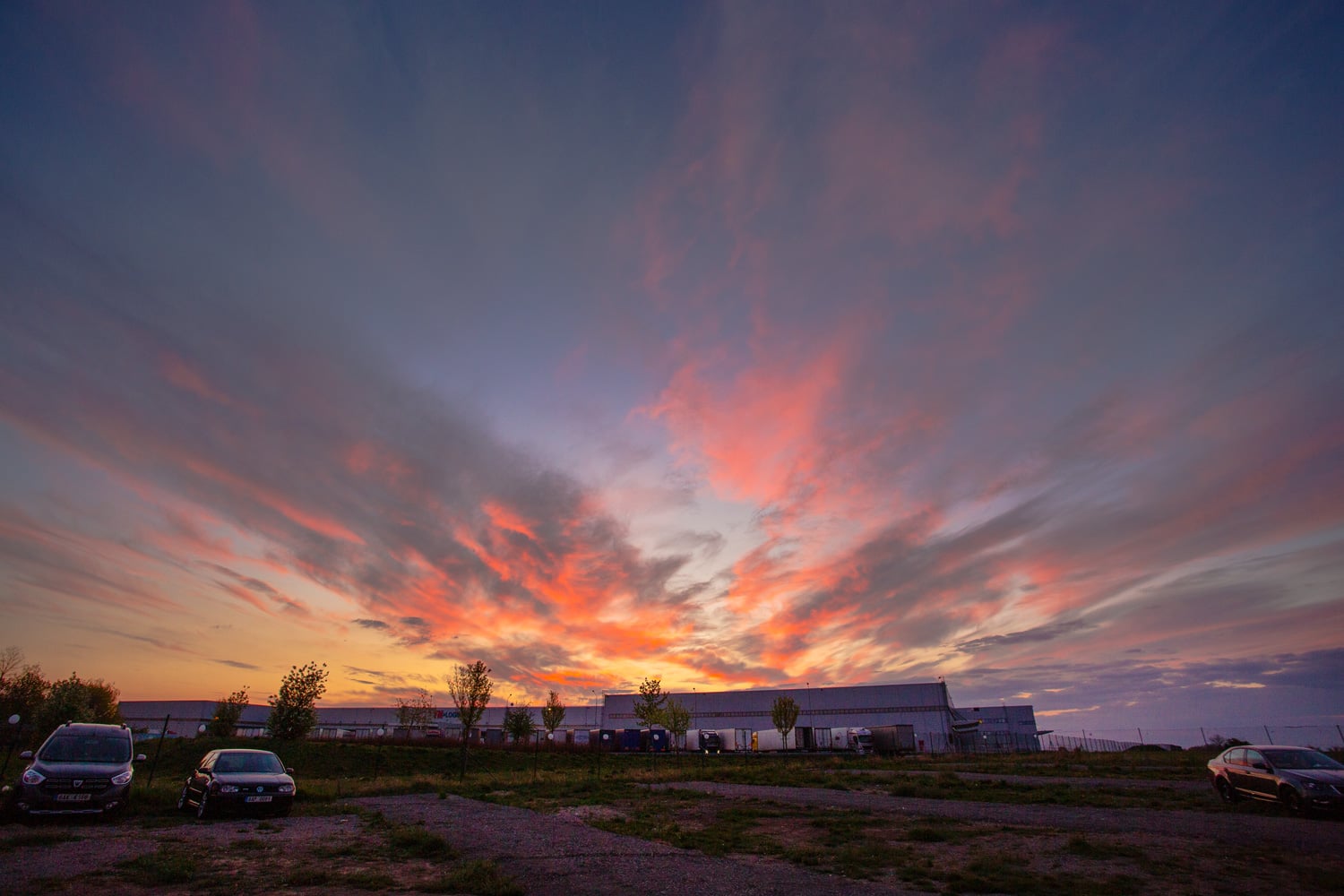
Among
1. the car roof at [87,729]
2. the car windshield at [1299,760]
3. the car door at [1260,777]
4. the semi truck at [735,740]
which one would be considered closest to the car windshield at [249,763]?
the car roof at [87,729]

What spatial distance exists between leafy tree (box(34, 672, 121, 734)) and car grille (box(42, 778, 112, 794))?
52.0 m

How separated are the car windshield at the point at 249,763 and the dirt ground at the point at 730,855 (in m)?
1.52

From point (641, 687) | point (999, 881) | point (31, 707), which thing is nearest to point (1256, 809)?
point (999, 881)

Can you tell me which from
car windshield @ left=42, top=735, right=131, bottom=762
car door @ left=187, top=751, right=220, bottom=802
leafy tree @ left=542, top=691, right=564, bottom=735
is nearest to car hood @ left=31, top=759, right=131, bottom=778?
car windshield @ left=42, top=735, right=131, bottom=762

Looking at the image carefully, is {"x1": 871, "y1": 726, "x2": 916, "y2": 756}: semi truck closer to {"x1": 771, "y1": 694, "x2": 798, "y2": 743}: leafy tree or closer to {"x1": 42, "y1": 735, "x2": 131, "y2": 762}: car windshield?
{"x1": 771, "y1": 694, "x2": 798, "y2": 743}: leafy tree

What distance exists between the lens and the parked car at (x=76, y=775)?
14992 millimetres

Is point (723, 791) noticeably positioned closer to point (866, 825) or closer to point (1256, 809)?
point (866, 825)

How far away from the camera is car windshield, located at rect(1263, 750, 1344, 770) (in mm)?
17906

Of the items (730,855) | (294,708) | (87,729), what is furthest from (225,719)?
(730,855)

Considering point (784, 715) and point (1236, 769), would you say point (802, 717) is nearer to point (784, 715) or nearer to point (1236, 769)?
point (784, 715)

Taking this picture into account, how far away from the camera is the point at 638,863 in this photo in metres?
11.9

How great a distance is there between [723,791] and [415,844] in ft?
56.1

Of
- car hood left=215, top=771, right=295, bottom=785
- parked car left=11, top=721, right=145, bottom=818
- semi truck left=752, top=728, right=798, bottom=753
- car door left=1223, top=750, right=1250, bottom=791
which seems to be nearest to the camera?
parked car left=11, top=721, right=145, bottom=818

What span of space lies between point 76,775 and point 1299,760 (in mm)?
33150
